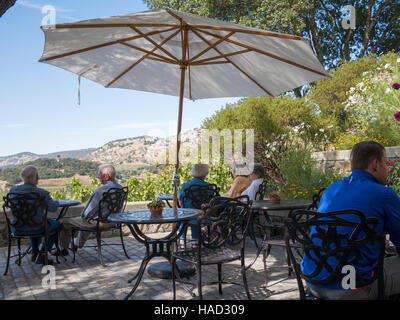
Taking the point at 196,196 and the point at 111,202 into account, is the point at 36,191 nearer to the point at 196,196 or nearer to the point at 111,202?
the point at 111,202

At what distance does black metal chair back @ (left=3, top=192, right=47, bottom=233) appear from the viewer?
424 centimetres

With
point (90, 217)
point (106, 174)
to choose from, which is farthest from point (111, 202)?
point (106, 174)

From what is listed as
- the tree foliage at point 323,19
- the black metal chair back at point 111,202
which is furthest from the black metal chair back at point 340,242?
the tree foliage at point 323,19

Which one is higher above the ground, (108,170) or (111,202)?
(108,170)

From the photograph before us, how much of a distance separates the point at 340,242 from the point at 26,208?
365cm

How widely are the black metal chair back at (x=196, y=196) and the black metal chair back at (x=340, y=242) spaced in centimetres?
286

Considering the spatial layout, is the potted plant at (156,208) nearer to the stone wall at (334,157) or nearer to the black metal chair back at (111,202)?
the black metal chair back at (111,202)

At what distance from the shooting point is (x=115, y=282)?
3908mm

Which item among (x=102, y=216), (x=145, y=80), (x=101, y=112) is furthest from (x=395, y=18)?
(x=101, y=112)

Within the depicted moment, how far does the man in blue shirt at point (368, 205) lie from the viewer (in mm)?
2031

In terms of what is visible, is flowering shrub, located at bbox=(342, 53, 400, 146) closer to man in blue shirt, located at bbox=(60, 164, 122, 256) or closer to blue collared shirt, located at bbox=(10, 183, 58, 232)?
man in blue shirt, located at bbox=(60, 164, 122, 256)

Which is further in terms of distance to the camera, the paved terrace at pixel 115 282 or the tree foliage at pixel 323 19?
the tree foliage at pixel 323 19
